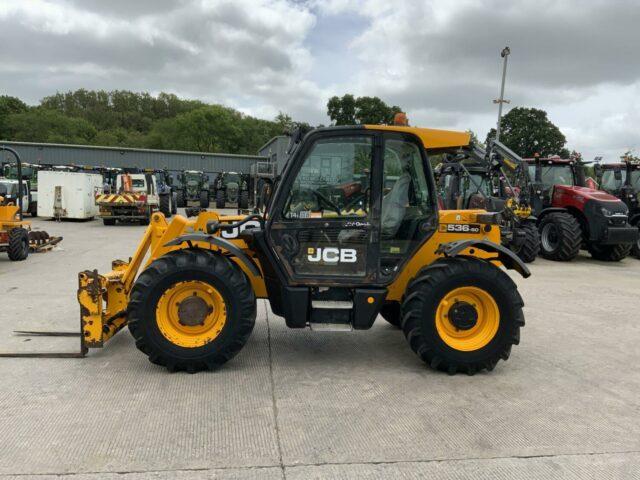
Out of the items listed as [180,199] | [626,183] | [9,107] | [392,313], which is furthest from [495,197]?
[9,107]

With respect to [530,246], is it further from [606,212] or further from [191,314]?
[191,314]

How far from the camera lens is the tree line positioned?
190 ft

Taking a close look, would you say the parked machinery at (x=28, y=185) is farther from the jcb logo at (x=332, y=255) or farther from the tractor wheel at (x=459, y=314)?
the tractor wheel at (x=459, y=314)

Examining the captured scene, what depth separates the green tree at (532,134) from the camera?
58.2m

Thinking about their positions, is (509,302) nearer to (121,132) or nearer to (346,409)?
(346,409)

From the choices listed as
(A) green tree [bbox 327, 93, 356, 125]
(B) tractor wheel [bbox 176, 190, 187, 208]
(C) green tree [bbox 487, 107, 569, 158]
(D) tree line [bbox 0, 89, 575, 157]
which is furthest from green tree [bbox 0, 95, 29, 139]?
(C) green tree [bbox 487, 107, 569, 158]

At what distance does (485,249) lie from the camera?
4.70 metres

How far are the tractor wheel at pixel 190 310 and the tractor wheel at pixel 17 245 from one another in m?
7.37

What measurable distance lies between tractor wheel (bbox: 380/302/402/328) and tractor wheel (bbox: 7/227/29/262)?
8.09 metres

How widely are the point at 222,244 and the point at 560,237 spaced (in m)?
9.86

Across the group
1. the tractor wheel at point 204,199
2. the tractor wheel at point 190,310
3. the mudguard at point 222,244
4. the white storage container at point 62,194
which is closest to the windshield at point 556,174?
the mudguard at point 222,244

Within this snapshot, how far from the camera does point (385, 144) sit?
4438mm

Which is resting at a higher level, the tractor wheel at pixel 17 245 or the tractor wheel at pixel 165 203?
the tractor wheel at pixel 165 203

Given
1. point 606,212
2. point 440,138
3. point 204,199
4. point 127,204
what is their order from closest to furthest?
point 440,138 < point 606,212 < point 127,204 < point 204,199
